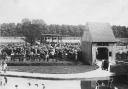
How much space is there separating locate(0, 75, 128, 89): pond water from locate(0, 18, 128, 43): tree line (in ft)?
138

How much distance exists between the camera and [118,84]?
2498 centimetres

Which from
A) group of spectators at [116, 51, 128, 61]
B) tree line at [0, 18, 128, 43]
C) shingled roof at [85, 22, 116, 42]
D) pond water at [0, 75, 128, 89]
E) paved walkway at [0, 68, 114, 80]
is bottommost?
pond water at [0, 75, 128, 89]

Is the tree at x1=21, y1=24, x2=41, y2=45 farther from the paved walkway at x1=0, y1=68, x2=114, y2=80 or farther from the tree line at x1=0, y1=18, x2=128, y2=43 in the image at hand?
the paved walkway at x1=0, y1=68, x2=114, y2=80

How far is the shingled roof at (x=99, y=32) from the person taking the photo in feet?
114

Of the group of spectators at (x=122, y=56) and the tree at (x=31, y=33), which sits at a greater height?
the tree at (x=31, y=33)

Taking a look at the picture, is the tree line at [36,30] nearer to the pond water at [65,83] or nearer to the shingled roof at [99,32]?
the shingled roof at [99,32]

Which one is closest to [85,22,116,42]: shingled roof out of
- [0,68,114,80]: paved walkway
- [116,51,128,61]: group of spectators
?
[116,51,128,61]: group of spectators

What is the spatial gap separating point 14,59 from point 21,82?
11654mm

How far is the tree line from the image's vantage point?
67.5 meters

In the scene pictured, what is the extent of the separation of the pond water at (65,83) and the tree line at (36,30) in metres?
42.2

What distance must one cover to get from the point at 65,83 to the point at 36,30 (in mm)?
45766

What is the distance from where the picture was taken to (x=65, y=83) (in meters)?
23.8

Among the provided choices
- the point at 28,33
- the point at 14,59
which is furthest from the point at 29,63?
the point at 28,33

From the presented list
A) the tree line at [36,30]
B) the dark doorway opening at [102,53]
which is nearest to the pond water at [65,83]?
the dark doorway opening at [102,53]
